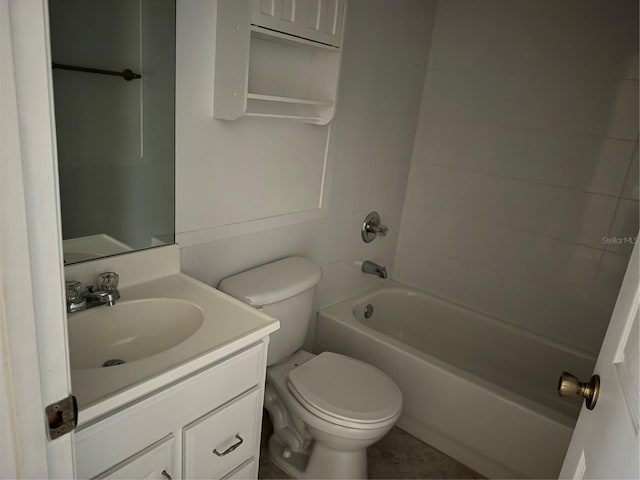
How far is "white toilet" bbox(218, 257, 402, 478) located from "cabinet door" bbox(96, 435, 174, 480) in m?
0.57

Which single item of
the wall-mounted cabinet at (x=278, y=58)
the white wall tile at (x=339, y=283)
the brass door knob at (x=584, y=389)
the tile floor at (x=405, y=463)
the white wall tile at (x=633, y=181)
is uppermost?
the wall-mounted cabinet at (x=278, y=58)

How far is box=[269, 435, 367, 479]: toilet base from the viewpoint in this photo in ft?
5.51

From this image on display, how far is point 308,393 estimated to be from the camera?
5.19 ft

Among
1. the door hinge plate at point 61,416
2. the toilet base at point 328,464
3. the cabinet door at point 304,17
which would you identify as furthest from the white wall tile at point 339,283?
the door hinge plate at point 61,416

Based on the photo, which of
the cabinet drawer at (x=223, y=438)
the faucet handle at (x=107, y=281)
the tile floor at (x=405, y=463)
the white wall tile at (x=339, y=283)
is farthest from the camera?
the white wall tile at (x=339, y=283)

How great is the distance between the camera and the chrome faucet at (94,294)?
3.68 feet

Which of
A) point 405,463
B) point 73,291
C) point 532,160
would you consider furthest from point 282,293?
point 532,160

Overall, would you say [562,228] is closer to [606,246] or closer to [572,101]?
[606,246]

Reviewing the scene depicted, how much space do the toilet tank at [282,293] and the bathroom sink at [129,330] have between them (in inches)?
10.9

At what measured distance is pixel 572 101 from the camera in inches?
78.2

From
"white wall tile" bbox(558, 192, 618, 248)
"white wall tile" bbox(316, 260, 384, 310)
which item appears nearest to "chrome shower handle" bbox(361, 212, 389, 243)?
"white wall tile" bbox(316, 260, 384, 310)

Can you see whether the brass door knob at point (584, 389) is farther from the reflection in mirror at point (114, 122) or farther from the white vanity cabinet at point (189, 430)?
the reflection in mirror at point (114, 122)

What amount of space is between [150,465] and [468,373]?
52.6 inches

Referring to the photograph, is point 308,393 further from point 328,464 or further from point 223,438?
point 223,438
